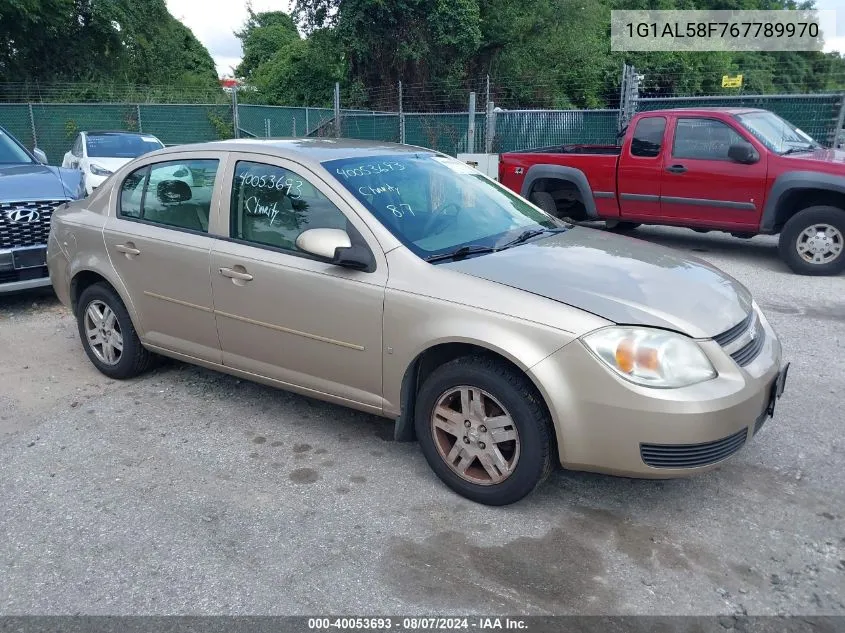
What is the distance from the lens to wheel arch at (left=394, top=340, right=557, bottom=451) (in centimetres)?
316

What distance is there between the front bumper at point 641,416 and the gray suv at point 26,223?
530 cm

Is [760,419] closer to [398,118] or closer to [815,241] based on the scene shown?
[815,241]

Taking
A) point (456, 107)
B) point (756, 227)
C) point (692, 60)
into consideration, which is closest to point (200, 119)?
point (456, 107)

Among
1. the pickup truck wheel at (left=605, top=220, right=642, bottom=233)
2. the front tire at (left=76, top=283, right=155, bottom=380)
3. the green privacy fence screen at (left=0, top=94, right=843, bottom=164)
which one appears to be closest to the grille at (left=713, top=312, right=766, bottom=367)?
the front tire at (left=76, top=283, right=155, bottom=380)

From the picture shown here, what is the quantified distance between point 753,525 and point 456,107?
938 inches

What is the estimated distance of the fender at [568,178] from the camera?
372 inches

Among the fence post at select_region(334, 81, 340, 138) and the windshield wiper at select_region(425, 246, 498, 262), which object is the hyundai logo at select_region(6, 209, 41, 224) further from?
the fence post at select_region(334, 81, 340, 138)

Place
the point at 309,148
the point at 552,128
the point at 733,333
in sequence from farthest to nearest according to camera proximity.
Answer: the point at 552,128 → the point at 309,148 → the point at 733,333

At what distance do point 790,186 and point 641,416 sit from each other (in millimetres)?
5935

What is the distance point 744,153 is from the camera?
7.96 m

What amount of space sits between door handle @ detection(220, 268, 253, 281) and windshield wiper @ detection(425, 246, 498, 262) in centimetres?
108

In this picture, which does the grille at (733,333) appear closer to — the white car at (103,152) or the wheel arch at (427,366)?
the wheel arch at (427,366)

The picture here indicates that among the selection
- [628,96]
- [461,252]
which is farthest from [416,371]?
[628,96]

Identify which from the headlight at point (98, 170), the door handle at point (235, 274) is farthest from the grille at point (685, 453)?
the headlight at point (98, 170)
